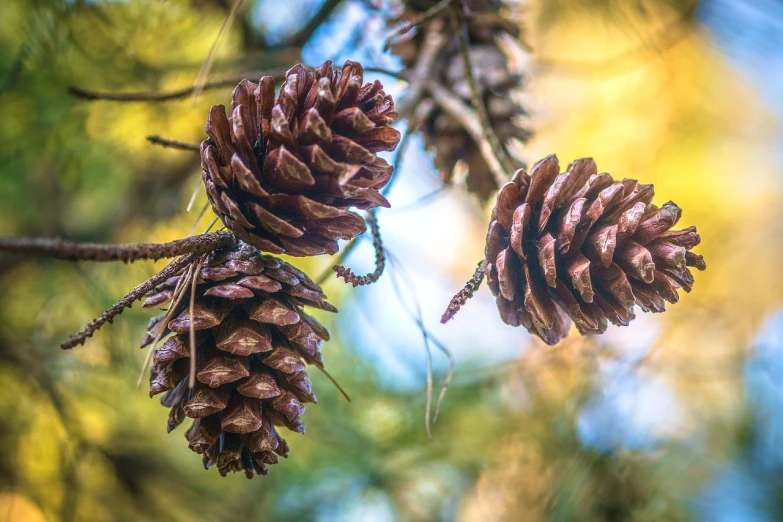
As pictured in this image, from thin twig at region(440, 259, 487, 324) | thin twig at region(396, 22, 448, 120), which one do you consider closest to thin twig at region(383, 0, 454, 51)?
thin twig at region(396, 22, 448, 120)

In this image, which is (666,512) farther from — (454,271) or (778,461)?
(454,271)

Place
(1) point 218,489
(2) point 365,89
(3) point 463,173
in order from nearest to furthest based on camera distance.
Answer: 1. (2) point 365,89
2. (3) point 463,173
3. (1) point 218,489

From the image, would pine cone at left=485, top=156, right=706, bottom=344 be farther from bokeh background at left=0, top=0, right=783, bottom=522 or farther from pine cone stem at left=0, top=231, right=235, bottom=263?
bokeh background at left=0, top=0, right=783, bottom=522

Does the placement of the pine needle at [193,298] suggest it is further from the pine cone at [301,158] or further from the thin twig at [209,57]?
the thin twig at [209,57]

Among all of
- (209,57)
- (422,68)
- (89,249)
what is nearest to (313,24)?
(422,68)

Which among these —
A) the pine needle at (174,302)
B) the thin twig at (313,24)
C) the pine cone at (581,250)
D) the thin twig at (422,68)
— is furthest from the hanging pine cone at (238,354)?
the thin twig at (313,24)

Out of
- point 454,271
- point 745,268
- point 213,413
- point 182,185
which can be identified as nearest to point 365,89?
point 213,413

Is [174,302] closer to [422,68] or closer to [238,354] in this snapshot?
[238,354]
